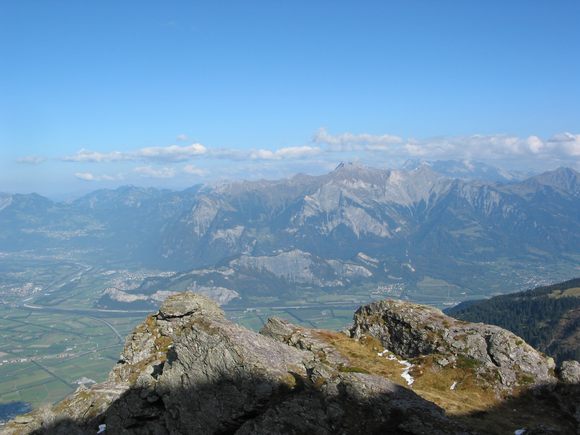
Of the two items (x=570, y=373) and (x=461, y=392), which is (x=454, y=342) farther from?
(x=570, y=373)

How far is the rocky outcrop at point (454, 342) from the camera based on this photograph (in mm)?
42531

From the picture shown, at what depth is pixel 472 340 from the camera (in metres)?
46.2

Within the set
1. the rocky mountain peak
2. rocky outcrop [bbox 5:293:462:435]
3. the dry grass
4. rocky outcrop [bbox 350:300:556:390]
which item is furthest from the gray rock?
the rocky mountain peak

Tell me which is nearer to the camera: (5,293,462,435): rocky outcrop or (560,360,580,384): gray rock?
(5,293,462,435): rocky outcrop

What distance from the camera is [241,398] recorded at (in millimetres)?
33312

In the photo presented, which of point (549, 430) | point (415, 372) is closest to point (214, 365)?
A: point (415, 372)

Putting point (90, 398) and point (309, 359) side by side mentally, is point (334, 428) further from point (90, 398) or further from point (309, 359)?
point (90, 398)

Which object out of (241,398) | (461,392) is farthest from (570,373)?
(241,398)

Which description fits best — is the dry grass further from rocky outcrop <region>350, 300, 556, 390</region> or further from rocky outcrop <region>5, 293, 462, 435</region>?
rocky outcrop <region>5, 293, 462, 435</region>

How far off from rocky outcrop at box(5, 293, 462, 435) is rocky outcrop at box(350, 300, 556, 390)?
9.95m

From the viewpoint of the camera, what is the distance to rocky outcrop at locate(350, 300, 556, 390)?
140 ft

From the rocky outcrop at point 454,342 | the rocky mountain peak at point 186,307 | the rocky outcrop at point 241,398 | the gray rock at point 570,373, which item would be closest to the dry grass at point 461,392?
the rocky outcrop at point 454,342

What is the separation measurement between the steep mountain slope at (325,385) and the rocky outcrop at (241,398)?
78mm

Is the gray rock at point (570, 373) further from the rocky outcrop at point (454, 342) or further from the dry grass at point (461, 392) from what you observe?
the dry grass at point (461, 392)
